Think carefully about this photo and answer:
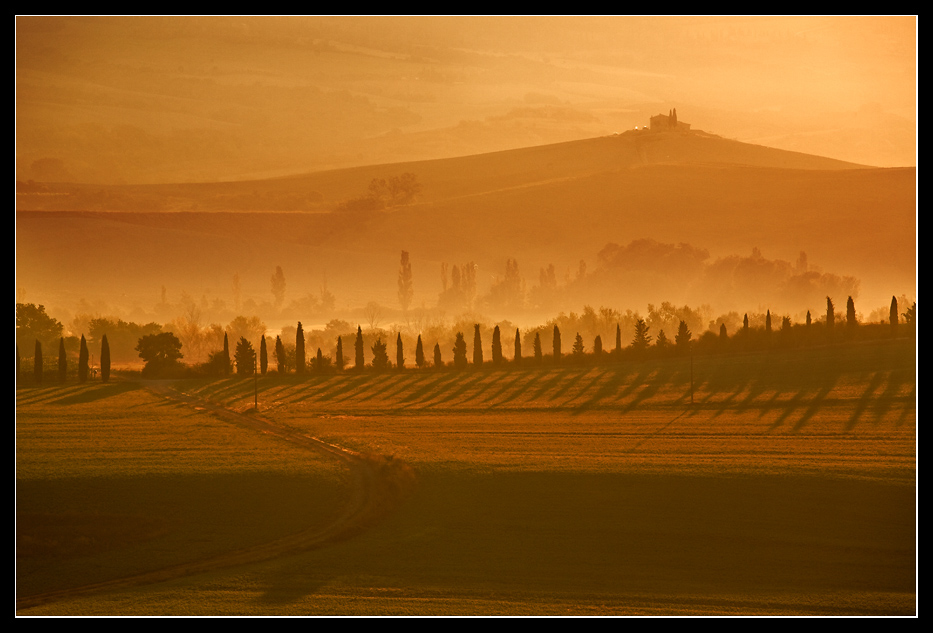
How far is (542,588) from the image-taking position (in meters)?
27.6

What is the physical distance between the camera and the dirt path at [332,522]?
92.9ft

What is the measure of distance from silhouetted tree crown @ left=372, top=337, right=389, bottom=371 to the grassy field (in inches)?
480

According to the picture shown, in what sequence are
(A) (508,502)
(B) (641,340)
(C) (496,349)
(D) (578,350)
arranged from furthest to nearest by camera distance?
(B) (641,340) → (D) (578,350) → (C) (496,349) → (A) (508,502)

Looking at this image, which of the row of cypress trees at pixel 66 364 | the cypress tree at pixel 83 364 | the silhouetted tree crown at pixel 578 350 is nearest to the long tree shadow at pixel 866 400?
the silhouetted tree crown at pixel 578 350

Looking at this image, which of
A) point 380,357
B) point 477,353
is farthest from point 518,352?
point 380,357

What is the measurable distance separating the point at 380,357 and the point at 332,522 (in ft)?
129

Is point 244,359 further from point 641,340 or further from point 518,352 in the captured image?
point 641,340

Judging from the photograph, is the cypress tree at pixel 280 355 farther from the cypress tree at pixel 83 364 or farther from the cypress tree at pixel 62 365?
the cypress tree at pixel 62 365

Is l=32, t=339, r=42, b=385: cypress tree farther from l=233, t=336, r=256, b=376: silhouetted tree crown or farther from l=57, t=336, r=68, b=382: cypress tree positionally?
l=233, t=336, r=256, b=376: silhouetted tree crown

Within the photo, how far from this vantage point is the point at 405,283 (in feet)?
347

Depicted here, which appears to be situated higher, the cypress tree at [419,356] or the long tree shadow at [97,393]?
the cypress tree at [419,356]

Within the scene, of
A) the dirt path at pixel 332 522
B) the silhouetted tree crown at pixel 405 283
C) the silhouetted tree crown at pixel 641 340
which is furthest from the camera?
the silhouetted tree crown at pixel 405 283

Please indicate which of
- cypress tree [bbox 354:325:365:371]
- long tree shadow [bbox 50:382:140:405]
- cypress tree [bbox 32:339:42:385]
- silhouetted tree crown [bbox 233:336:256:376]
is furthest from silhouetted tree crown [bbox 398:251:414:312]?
cypress tree [bbox 32:339:42:385]

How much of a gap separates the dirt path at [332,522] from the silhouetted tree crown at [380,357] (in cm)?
2039
